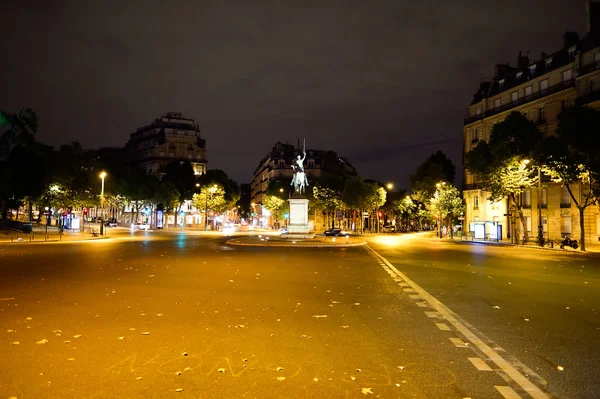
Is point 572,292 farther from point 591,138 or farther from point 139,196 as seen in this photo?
point 139,196

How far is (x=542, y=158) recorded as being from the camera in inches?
1554

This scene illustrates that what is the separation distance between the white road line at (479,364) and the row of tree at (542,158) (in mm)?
33898

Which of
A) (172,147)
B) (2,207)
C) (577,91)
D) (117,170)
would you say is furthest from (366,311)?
(172,147)

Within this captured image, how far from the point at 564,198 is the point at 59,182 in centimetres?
6117

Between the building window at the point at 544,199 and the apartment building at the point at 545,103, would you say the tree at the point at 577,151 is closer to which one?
the apartment building at the point at 545,103

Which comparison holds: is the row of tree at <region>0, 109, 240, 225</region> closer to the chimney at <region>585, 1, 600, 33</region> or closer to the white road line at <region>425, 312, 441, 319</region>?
the white road line at <region>425, 312, 441, 319</region>

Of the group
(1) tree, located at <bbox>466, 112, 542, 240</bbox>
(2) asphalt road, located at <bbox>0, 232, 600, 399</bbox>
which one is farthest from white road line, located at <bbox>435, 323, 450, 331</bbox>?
(1) tree, located at <bbox>466, 112, 542, 240</bbox>

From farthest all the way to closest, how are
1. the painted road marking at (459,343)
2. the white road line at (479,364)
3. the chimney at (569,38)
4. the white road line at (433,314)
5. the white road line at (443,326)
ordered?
the chimney at (569,38)
the white road line at (433,314)
the white road line at (443,326)
the painted road marking at (459,343)
the white road line at (479,364)

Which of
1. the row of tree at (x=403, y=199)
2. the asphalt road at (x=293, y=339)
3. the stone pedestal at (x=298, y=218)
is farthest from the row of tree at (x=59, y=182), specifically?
the asphalt road at (x=293, y=339)

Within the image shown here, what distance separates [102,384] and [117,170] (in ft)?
373

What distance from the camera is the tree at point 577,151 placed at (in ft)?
113

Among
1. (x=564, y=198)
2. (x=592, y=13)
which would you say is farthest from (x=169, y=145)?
(x=592, y=13)

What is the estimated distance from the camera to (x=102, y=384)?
532 centimetres

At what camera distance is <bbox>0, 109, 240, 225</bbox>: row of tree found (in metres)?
50.0
